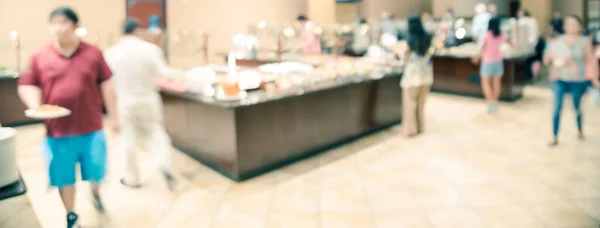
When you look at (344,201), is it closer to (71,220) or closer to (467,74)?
(71,220)

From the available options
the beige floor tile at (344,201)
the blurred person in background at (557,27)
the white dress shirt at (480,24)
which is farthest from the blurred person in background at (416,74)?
the white dress shirt at (480,24)

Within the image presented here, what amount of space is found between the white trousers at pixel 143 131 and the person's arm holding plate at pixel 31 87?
1.09 m

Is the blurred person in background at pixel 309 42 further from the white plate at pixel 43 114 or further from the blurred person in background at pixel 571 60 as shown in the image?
the white plate at pixel 43 114

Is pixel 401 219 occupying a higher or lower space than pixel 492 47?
lower

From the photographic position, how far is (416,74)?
19.0 ft

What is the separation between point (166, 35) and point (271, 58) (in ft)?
9.43

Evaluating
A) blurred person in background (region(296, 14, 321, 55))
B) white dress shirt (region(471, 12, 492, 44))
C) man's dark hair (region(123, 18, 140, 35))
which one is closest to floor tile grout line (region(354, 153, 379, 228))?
man's dark hair (region(123, 18, 140, 35))

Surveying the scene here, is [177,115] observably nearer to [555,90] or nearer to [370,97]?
[370,97]

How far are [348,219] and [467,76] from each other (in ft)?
18.8

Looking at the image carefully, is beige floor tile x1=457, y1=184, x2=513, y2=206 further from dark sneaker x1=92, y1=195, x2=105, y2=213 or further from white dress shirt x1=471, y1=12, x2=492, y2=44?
white dress shirt x1=471, y1=12, x2=492, y2=44

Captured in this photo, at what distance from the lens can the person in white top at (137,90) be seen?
3.99 metres

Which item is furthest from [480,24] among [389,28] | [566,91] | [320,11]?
[566,91]

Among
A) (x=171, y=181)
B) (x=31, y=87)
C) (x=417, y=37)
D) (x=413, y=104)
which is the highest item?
(x=417, y=37)

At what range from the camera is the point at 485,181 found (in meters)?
4.30
